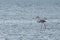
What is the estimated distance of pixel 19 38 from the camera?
1241 cm

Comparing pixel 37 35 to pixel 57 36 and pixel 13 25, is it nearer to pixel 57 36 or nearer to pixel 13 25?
pixel 57 36

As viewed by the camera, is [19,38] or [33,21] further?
[33,21]

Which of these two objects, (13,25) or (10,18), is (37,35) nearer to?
(13,25)

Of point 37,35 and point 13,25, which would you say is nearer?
point 37,35

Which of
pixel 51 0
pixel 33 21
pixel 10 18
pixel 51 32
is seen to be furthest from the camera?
pixel 51 0

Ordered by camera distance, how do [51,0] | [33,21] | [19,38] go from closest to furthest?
1. [19,38]
2. [33,21]
3. [51,0]

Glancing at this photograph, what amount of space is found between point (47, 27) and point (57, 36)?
70.1 inches

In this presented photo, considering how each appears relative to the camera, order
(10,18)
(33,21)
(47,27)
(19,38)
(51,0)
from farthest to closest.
Result: (51,0) → (10,18) → (33,21) → (47,27) → (19,38)

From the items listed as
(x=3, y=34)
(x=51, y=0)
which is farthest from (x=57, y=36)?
(x=51, y=0)

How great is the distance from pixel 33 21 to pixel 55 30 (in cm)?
260

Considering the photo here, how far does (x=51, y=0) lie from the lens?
32750 millimetres

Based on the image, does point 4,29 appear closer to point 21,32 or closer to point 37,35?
point 21,32

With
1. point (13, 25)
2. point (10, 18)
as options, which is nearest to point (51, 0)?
point (10, 18)

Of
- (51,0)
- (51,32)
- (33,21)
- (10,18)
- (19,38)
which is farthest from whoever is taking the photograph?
(51,0)
